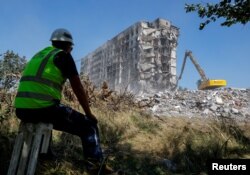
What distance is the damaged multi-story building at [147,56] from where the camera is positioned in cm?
3094

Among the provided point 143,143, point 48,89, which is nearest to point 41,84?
point 48,89

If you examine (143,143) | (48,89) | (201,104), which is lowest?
(143,143)

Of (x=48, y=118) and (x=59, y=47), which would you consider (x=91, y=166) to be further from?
(x=59, y=47)

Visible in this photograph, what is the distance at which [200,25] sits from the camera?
5859mm

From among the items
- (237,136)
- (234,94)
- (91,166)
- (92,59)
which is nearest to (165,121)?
(237,136)

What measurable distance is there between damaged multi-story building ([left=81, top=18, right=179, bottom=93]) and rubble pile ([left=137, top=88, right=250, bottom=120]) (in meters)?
14.1

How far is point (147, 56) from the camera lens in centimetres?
3150

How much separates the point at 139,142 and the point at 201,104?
Result: 7612 millimetres

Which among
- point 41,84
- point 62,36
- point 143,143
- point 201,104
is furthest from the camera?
point 201,104

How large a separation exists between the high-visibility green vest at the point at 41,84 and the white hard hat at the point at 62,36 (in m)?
0.27

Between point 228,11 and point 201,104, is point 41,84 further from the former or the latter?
point 201,104

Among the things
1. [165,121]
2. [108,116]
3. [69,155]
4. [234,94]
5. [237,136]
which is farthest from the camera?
[234,94]

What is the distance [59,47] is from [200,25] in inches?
134

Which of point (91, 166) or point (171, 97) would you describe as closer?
point (91, 166)
